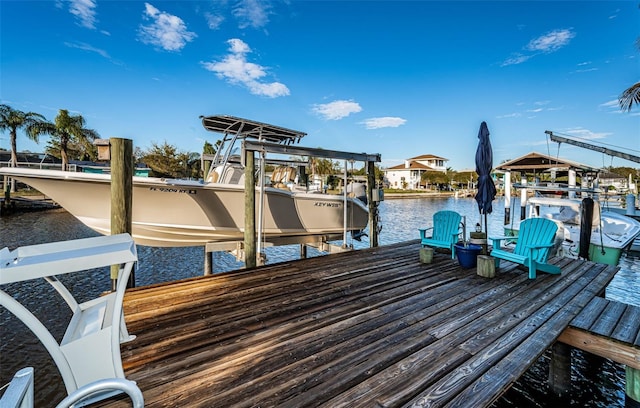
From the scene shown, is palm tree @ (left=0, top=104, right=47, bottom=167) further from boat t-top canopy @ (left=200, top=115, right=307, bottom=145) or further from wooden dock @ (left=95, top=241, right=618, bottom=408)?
wooden dock @ (left=95, top=241, right=618, bottom=408)

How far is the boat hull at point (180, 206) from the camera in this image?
4832mm

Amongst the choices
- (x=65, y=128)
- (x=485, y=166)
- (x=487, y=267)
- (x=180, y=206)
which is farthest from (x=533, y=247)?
(x=65, y=128)

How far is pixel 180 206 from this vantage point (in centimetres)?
542

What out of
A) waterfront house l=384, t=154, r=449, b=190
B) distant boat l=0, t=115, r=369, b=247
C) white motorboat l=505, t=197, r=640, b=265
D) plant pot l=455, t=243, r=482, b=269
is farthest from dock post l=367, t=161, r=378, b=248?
waterfront house l=384, t=154, r=449, b=190

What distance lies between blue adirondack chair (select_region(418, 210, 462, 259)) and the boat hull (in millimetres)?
2354

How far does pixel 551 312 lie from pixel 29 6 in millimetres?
15365

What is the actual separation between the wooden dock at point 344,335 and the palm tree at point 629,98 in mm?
11438

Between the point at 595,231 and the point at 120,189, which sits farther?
the point at 595,231

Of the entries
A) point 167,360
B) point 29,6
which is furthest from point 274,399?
point 29,6

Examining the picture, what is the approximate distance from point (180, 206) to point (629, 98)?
54.4 ft

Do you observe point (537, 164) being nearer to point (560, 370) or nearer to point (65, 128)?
point (560, 370)

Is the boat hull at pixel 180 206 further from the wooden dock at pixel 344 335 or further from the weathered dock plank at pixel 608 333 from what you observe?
the weathered dock plank at pixel 608 333

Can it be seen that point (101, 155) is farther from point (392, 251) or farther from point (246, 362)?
point (392, 251)

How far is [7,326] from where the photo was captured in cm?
548
